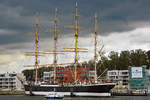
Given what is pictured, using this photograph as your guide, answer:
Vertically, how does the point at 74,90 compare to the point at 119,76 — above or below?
below

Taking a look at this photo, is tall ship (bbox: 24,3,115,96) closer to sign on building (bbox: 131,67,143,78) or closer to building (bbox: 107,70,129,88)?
sign on building (bbox: 131,67,143,78)

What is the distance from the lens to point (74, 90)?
112 meters

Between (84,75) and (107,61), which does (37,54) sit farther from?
(107,61)

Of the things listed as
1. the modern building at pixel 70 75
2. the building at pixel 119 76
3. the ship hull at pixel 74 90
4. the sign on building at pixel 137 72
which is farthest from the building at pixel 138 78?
the building at pixel 119 76

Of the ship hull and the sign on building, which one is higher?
the sign on building

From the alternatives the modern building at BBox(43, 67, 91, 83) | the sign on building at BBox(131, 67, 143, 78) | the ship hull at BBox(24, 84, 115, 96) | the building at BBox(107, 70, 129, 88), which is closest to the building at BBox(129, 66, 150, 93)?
the sign on building at BBox(131, 67, 143, 78)

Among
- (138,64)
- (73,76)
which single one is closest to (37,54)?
(73,76)

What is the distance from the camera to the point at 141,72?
4953 inches

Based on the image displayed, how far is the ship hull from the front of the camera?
348 ft

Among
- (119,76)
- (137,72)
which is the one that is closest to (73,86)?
(137,72)

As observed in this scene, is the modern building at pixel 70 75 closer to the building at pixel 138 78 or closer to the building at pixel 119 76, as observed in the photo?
the building at pixel 138 78

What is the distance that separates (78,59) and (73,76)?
25.7 ft

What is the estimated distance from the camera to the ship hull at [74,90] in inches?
4172

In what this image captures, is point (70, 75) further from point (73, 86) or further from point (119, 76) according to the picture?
point (119, 76)
